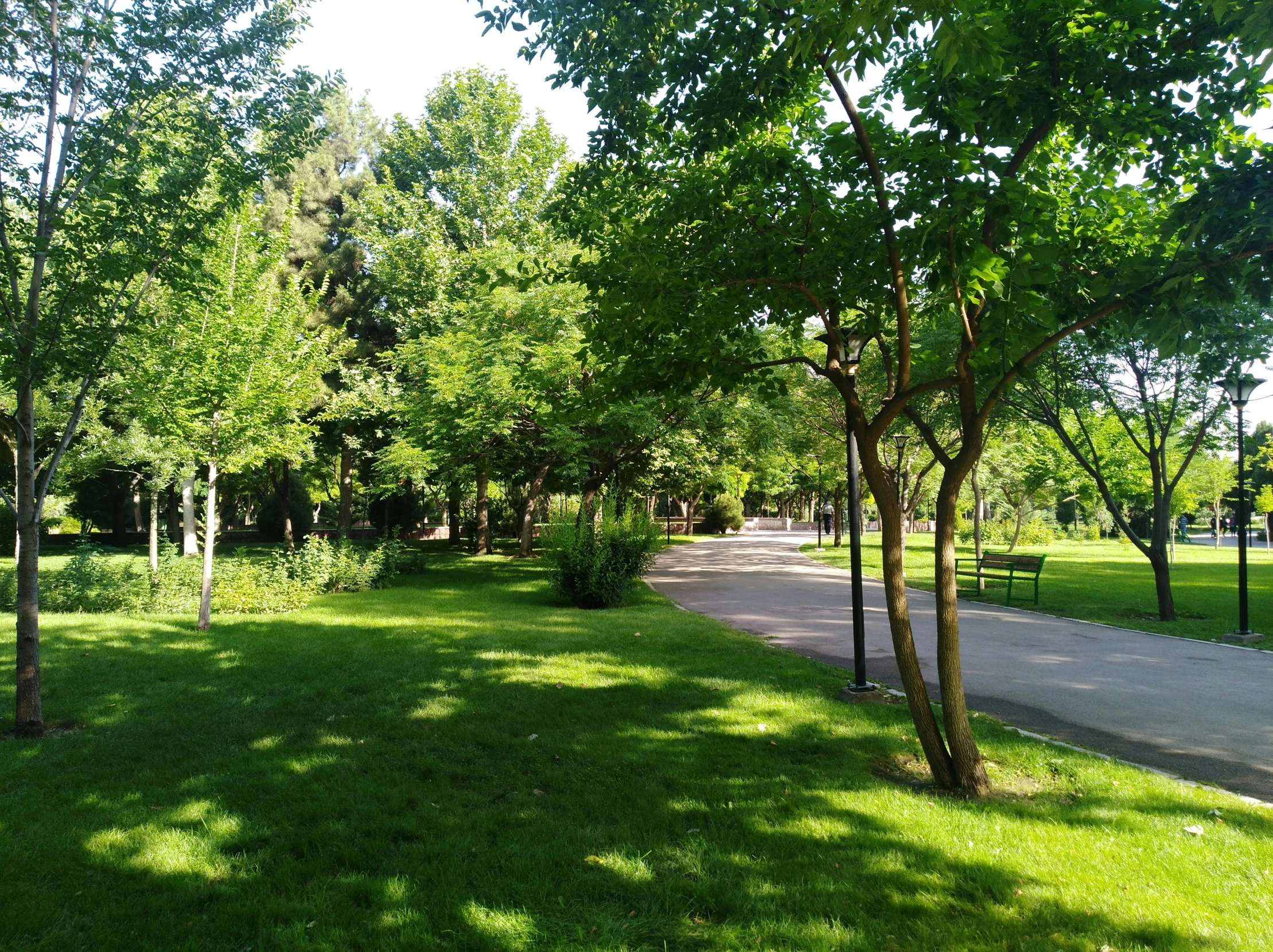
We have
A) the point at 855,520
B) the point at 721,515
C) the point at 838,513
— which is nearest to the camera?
the point at 855,520

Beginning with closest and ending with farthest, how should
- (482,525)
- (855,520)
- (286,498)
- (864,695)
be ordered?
1. (864,695)
2. (855,520)
3. (482,525)
4. (286,498)

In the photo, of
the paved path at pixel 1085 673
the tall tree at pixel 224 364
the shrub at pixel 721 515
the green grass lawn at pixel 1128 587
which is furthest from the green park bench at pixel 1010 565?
the shrub at pixel 721 515

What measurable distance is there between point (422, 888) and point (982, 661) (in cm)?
720

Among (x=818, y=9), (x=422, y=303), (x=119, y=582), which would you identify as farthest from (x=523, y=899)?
(x=422, y=303)

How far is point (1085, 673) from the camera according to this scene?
808 cm

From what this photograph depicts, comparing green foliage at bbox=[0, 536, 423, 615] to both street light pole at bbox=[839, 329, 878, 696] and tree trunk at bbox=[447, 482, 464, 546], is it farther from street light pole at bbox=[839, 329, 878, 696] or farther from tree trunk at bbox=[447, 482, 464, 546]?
tree trunk at bbox=[447, 482, 464, 546]

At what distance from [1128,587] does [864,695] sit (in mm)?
14029

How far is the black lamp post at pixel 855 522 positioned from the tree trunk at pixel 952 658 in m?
0.85

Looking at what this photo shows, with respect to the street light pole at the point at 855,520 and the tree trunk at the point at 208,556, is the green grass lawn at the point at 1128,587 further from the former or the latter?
the tree trunk at the point at 208,556

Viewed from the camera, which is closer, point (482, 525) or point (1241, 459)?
point (1241, 459)

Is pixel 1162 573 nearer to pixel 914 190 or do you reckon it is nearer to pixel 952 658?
pixel 952 658

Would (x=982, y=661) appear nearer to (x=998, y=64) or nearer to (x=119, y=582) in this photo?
(x=998, y=64)

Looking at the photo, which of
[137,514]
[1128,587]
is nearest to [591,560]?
[1128,587]

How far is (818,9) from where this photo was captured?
280 centimetres
